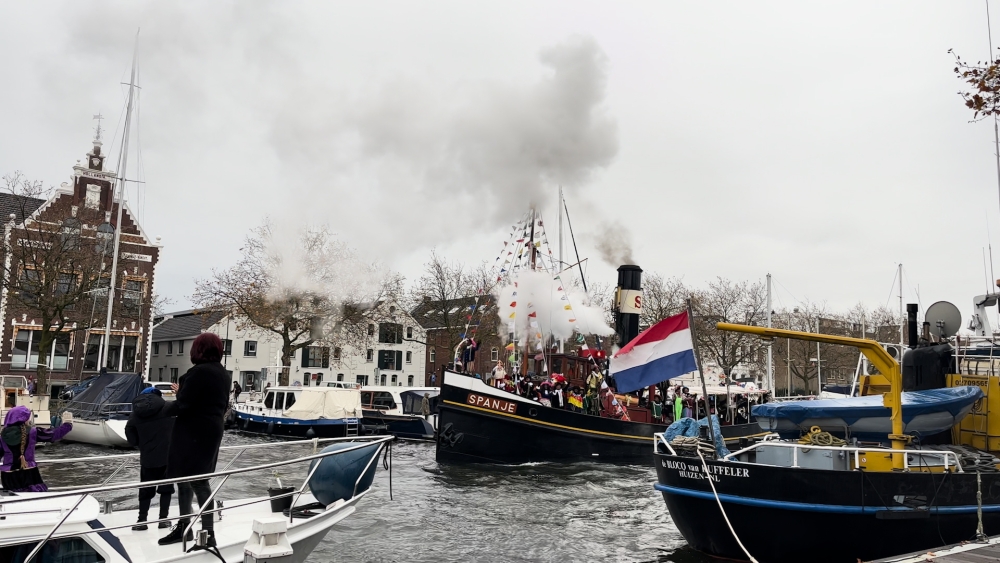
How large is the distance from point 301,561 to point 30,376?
140 feet

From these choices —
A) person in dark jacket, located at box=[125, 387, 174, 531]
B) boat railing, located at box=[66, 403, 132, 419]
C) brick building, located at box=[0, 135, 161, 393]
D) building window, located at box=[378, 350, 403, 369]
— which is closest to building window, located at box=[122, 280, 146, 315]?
brick building, located at box=[0, 135, 161, 393]

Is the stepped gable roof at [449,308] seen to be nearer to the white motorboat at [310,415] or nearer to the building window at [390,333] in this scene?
the building window at [390,333]

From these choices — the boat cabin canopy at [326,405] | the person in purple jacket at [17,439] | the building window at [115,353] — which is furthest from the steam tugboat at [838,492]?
the building window at [115,353]

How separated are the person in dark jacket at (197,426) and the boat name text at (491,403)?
51.4 feet

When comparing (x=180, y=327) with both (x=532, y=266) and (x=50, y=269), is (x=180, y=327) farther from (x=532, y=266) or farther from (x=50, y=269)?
(x=532, y=266)

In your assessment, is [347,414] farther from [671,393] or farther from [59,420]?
[671,393]

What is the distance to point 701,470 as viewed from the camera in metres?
11.1

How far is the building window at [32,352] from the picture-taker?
4312 centimetres

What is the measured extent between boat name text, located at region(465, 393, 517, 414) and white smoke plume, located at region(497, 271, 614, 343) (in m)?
4.76

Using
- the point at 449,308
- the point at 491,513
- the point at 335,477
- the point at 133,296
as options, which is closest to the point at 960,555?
→ the point at 335,477

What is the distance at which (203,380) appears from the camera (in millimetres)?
6895

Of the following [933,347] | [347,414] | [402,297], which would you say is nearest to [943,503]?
[933,347]

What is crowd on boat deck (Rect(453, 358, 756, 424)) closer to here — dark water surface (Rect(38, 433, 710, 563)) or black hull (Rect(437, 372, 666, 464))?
black hull (Rect(437, 372, 666, 464))

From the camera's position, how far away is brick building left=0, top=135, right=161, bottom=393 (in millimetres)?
33781
